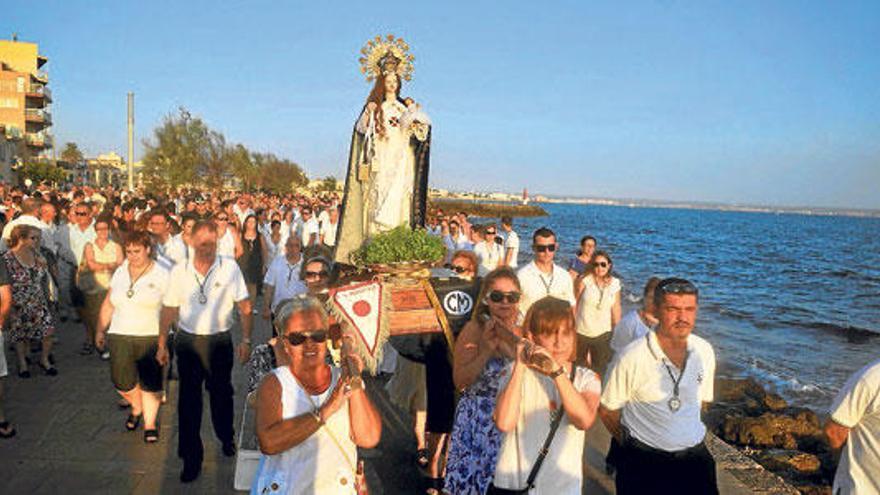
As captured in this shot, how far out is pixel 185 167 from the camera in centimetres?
4294

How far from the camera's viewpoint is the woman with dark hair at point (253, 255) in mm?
12898

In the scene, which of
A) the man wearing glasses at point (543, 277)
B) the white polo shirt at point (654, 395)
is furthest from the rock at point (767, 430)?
the white polo shirt at point (654, 395)

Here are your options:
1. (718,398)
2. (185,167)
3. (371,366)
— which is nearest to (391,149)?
(371,366)

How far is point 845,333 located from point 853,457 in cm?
1994

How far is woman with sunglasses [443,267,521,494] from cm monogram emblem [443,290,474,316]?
130 cm

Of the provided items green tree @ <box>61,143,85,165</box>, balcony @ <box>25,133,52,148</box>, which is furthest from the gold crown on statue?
green tree @ <box>61,143,85,165</box>

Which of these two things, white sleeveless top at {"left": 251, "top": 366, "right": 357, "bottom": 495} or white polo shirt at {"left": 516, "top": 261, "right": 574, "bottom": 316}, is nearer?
white sleeveless top at {"left": 251, "top": 366, "right": 357, "bottom": 495}

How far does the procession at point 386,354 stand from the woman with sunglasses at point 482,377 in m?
0.01

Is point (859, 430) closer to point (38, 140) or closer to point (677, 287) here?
point (677, 287)

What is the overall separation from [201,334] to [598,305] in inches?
168

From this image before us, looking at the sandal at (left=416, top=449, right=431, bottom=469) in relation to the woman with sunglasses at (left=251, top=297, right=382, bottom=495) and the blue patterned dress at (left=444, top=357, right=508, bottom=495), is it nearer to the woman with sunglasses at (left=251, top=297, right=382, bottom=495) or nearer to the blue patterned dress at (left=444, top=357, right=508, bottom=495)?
the blue patterned dress at (left=444, top=357, right=508, bottom=495)

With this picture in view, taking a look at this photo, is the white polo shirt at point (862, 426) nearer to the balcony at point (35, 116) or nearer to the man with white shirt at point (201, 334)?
the man with white shirt at point (201, 334)

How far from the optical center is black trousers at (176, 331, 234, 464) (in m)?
5.36

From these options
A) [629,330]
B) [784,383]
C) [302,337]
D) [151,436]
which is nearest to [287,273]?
[151,436]
